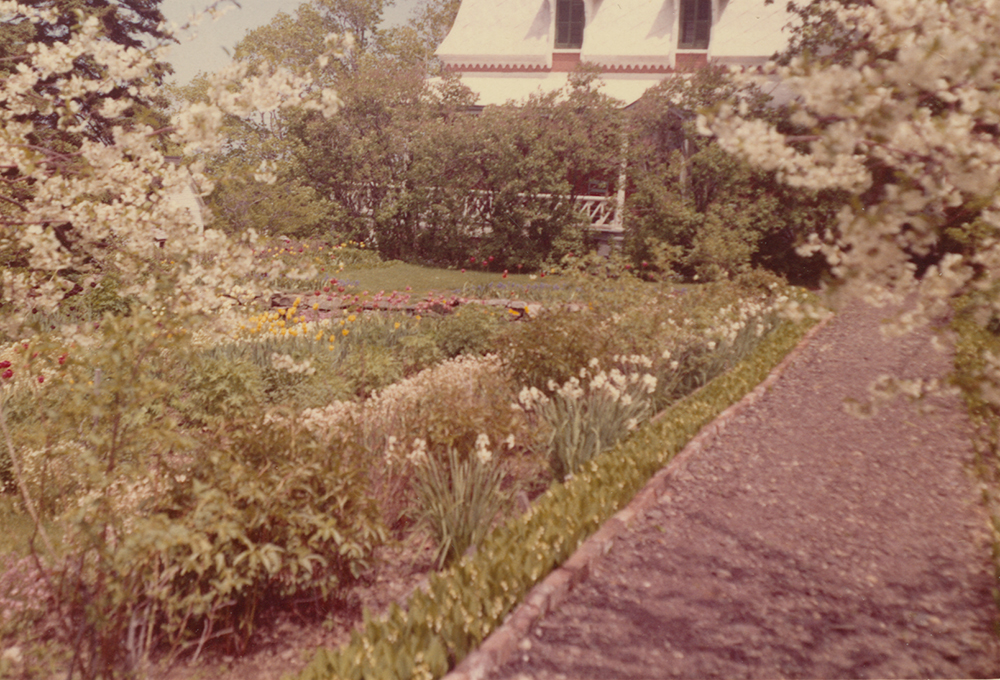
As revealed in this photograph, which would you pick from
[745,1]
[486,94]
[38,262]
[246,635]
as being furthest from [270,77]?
[745,1]

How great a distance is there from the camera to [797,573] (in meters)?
3.77

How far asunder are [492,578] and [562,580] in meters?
0.44

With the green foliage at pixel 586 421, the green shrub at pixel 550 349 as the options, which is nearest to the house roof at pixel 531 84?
the green shrub at pixel 550 349

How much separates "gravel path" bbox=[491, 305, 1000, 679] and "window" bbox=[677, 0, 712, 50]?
17542mm

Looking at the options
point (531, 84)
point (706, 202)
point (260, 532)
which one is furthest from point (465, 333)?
point (531, 84)

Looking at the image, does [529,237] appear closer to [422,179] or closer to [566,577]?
[422,179]

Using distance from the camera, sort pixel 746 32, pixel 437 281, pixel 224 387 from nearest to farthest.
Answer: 1. pixel 224 387
2. pixel 437 281
3. pixel 746 32

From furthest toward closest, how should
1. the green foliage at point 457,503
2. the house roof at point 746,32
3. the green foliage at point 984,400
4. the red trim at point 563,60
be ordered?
the red trim at point 563,60, the house roof at point 746,32, the green foliage at point 457,503, the green foliage at point 984,400

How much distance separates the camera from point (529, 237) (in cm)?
1677

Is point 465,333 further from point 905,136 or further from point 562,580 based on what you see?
point 905,136

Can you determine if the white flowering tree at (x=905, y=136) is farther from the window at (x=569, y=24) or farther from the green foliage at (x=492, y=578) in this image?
the window at (x=569, y=24)

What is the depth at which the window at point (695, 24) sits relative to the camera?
68.1 feet

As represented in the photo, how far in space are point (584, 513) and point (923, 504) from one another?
2371 mm

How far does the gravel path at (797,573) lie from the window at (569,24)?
60.6ft
